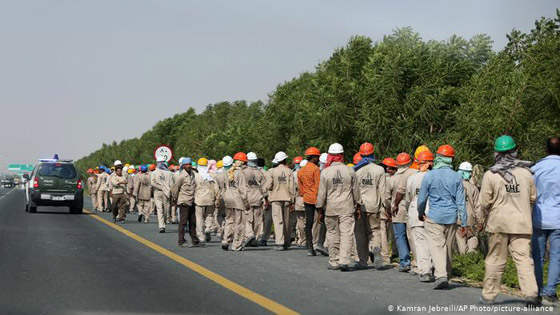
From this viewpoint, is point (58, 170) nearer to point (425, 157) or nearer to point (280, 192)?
point (280, 192)

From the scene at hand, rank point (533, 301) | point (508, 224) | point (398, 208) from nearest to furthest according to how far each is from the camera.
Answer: point (533, 301), point (508, 224), point (398, 208)

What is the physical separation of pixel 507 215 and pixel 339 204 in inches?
150

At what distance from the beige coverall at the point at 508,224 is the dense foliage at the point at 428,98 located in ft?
32.2

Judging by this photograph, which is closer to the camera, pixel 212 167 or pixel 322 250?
pixel 322 250

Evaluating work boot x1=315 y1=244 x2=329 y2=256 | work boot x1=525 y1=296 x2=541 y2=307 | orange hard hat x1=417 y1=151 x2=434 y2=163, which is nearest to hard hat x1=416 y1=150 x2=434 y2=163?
orange hard hat x1=417 y1=151 x2=434 y2=163

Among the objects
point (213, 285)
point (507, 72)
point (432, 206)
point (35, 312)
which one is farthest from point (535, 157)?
point (35, 312)

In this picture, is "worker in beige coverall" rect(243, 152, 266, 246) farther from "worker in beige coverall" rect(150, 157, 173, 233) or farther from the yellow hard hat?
"worker in beige coverall" rect(150, 157, 173, 233)

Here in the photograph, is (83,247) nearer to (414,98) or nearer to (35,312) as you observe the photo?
(35,312)

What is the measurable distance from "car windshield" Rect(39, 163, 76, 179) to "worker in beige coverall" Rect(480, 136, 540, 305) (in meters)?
25.4

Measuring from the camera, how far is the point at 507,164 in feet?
31.6

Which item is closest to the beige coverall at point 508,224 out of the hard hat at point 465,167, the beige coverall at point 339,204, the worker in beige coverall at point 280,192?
the beige coverall at point 339,204

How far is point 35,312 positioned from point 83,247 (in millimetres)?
8116

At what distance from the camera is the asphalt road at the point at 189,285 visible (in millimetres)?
8852

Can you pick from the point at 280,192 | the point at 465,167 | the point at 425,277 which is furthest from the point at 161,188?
the point at 425,277
